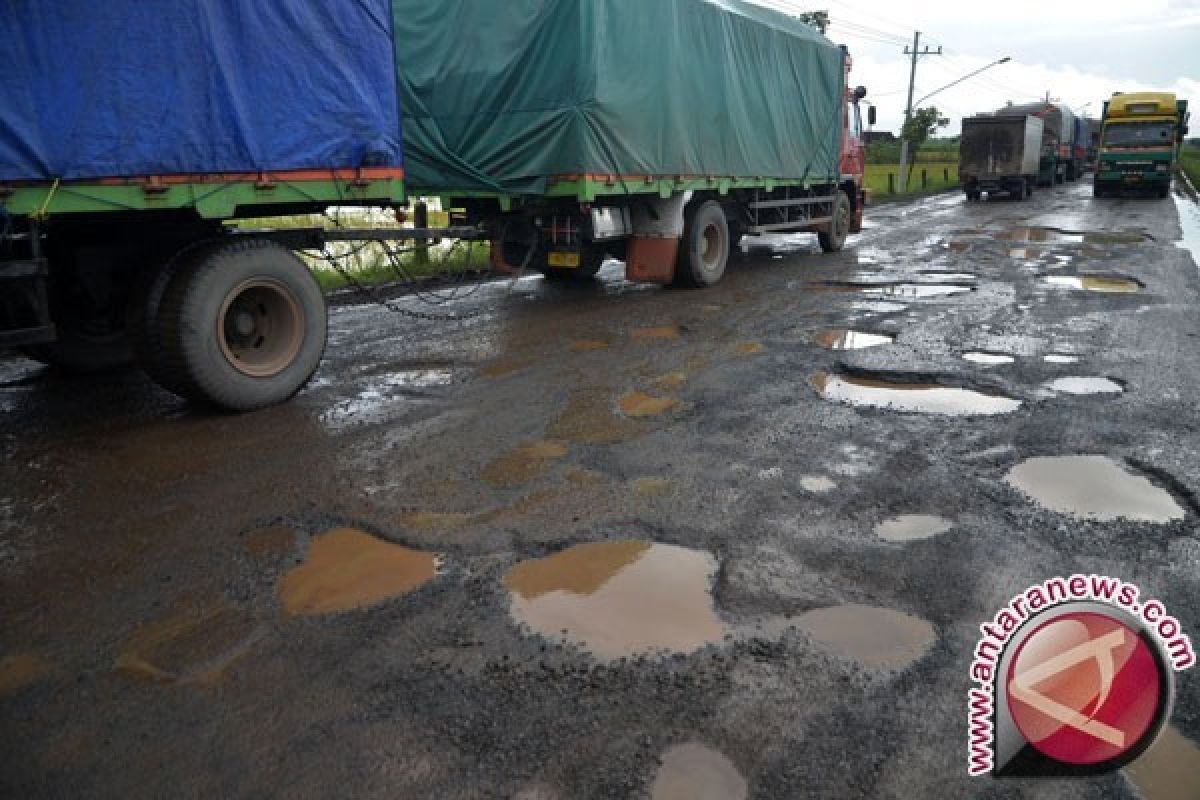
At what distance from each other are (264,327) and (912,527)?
4349 millimetres

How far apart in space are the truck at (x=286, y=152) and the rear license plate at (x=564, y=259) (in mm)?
33

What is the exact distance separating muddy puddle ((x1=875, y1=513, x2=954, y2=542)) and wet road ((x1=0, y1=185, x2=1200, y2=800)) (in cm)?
2

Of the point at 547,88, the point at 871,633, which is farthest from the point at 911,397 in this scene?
the point at 547,88

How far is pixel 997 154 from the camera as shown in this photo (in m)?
29.8

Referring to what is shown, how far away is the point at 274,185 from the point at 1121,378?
605 cm

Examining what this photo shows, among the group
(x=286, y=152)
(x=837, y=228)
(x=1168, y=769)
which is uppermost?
(x=286, y=152)

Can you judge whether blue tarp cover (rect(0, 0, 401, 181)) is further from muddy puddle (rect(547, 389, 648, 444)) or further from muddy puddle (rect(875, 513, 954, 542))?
muddy puddle (rect(875, 513, 954, 542))

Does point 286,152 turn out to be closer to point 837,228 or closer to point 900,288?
point 900,288

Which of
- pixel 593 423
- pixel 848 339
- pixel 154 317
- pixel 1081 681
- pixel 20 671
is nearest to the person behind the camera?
pixel 1081 681

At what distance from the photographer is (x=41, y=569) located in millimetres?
3369

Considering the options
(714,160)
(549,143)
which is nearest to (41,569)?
(549,143)

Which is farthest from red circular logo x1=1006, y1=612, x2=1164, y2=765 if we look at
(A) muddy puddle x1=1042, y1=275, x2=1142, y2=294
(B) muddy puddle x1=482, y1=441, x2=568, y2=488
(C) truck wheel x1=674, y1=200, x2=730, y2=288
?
(A) muddy puddle x1=1042, y1=275, x2=1142, y2=294

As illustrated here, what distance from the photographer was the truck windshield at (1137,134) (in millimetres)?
29172
